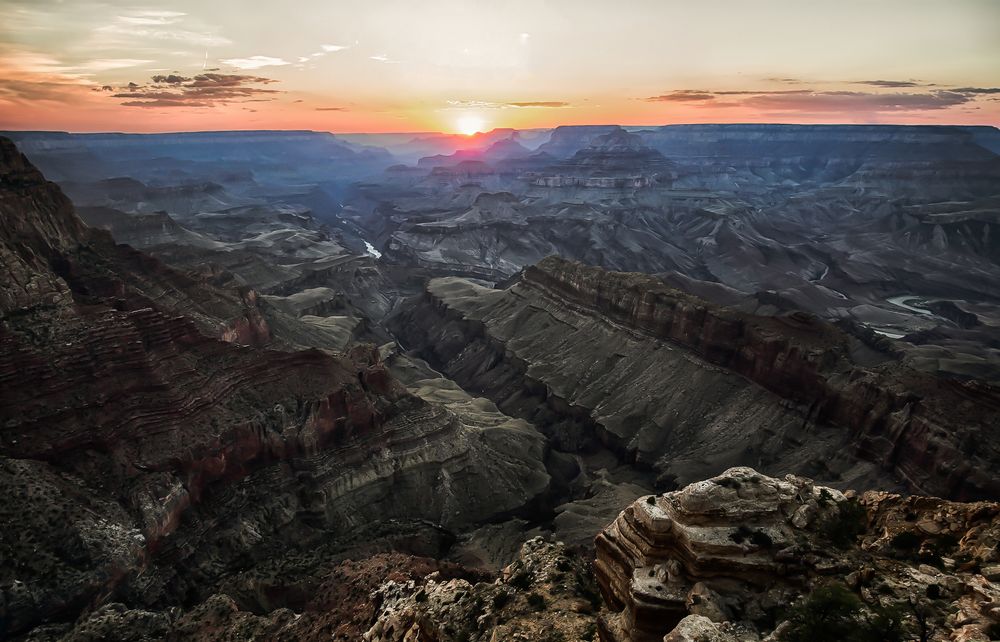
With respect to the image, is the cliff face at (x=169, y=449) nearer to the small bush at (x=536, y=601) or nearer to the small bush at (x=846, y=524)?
the small bush at (x=536, y=601)

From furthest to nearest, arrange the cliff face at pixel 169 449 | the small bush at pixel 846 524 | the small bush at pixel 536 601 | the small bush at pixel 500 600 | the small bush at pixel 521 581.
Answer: the cliff face at pixel 169 449
the small bush at pixel 521 581
the small bush at pixel 500 600
the small bush at pixel 536 601
the small bush at pixel 846 524

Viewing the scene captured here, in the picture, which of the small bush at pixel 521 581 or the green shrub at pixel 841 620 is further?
the small bush at pixel 521 581

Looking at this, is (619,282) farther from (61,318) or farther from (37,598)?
(37,598)

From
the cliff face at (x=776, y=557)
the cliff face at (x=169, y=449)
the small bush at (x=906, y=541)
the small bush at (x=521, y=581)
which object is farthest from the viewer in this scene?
the cliff face at (x=169, y=449)

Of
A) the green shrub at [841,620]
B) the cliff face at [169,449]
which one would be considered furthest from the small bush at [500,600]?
the cliff face at [169,449]

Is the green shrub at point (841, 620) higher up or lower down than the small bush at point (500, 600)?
higher up

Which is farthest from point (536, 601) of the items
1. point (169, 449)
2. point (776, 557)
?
point (169, 449)

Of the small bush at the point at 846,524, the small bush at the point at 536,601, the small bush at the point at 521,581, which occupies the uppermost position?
the small bush at the point at 846,524

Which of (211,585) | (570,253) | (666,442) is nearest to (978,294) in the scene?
(570,253)
